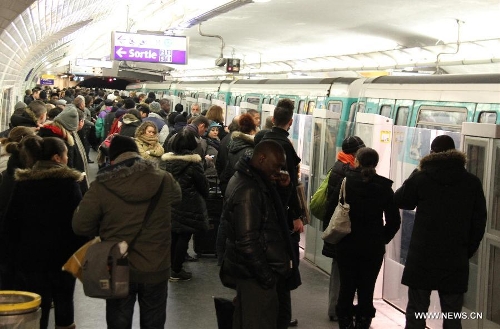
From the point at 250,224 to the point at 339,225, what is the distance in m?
1.52

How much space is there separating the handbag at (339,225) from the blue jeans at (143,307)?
1590 mm

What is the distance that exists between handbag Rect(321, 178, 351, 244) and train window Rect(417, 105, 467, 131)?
313 cm

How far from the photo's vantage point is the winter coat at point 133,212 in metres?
5.13

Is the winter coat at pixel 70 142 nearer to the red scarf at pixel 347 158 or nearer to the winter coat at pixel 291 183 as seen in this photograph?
the winter coat at pixel 291 183

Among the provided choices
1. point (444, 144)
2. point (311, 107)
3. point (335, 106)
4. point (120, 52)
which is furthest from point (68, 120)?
point (120, 52)

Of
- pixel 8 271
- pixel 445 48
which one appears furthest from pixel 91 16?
pixel 8 271

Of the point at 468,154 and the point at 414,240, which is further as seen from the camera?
the point at 468,154

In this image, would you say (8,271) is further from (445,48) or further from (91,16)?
(445,48)

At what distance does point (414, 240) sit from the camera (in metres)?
6.00

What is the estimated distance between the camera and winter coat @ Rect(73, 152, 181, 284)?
5133 millimetres

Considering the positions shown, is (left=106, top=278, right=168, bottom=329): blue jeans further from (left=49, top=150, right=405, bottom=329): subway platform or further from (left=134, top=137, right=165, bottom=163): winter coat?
(left=134, top=137, right=165, bottom=163): winter coat

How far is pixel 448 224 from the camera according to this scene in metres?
5.82

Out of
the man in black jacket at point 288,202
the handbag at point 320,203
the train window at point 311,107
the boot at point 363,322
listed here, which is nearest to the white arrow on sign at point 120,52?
the train window at point 311,107

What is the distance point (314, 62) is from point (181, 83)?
5.36m
